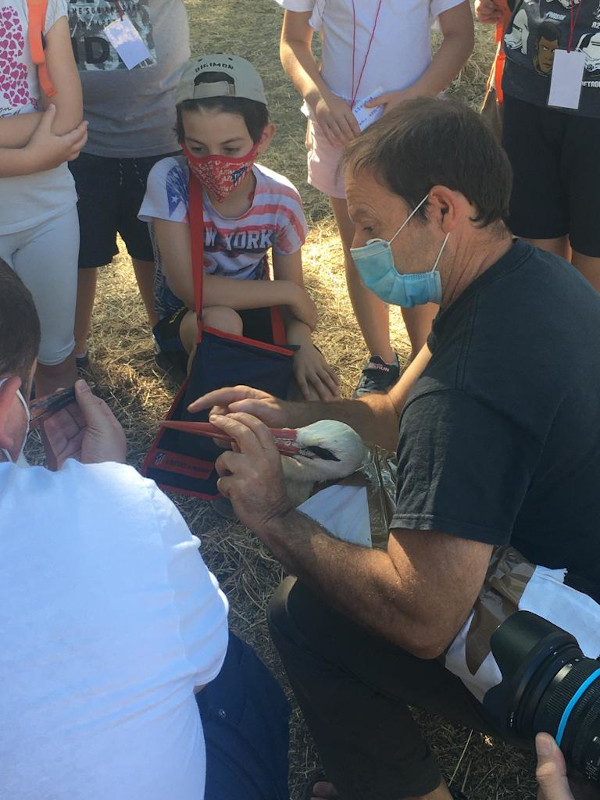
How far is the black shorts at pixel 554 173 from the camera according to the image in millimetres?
2719

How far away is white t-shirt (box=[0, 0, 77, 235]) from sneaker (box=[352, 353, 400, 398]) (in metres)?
1.33

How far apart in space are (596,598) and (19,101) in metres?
2.14

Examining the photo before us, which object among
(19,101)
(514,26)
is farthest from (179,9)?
(514,26)

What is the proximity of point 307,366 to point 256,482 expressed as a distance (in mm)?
1131

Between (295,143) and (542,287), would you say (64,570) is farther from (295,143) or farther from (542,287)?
(295,143)

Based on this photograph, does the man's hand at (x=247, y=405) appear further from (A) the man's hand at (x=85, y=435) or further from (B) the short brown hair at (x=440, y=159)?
(B) the short brown hair at (x=440, y=159)

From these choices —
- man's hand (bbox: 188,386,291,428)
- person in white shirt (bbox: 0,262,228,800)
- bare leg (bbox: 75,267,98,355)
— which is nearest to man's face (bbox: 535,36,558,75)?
man's hand (bbox: 188,386,291,428)

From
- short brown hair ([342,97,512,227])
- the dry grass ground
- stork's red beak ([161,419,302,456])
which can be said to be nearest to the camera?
short brown hair ([342,97,512,227])

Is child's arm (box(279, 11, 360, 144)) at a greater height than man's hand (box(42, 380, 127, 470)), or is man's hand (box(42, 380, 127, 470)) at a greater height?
child's arm (box(279, 11, 360, 144))

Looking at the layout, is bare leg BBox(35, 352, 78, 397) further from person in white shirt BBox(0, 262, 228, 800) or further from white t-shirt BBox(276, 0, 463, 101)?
person in white shirt BBox(0, 262, 228, 800)

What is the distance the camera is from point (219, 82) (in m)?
2.64

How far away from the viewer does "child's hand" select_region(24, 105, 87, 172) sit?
2.43 meters

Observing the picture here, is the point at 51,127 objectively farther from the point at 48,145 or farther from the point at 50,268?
the point at 50,268

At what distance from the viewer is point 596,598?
5.45ft
